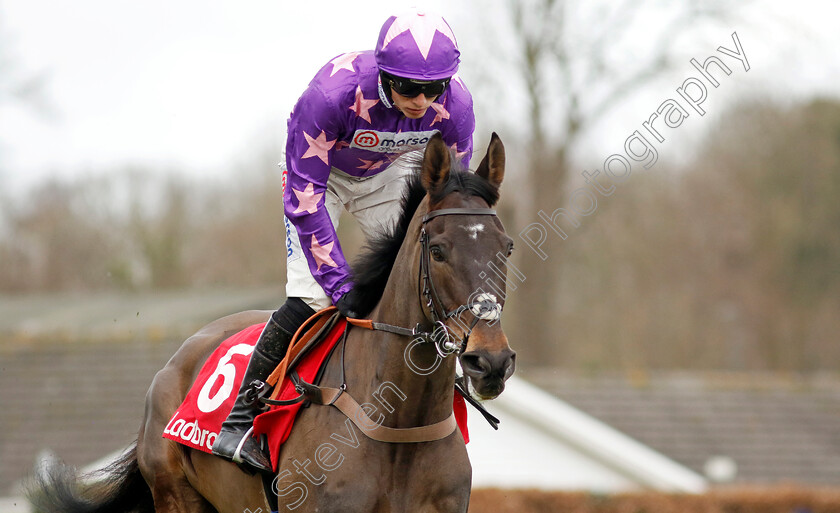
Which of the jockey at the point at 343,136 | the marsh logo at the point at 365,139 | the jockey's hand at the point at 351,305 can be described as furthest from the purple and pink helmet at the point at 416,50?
the jockey's hand at the point at 351,305

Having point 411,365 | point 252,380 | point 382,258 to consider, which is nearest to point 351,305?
point 382,258

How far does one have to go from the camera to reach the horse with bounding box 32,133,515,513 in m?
3.23

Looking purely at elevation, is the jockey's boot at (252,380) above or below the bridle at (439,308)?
below

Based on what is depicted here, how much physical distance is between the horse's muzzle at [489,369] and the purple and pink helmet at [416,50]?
1.28 m

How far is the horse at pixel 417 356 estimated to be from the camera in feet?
10.6

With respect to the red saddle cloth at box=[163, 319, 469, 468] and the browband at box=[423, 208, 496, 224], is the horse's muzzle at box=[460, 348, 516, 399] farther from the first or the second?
the red saddle cloth at box=[163, 319, 469, 468]

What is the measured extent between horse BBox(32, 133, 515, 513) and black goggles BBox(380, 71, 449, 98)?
34 cm

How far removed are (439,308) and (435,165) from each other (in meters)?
0.59

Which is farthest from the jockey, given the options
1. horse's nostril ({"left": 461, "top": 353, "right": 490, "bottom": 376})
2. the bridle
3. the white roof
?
the white roof

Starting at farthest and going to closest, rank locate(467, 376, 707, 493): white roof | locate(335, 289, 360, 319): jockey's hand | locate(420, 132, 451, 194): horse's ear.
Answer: locate(467, 376, 707, 493): white roof, locate(335, 289, 360, 319): jockey's hand, locate(420, 132, 451, 194): horse's ear

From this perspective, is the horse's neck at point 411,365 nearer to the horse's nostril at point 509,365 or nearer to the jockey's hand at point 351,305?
the jockey's hand at point 351,305

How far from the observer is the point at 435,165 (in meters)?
3.57

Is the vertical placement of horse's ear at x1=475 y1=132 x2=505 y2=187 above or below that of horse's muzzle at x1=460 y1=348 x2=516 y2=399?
above

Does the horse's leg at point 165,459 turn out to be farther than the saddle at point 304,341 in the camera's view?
Yes
